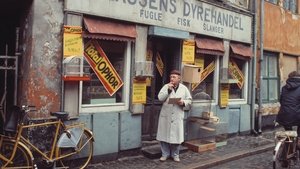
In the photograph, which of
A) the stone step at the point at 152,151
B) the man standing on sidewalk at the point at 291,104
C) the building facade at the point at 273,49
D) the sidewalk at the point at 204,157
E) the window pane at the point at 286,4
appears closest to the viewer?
the man standing on sidewalk at the point at 291,104

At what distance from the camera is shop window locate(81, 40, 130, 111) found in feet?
28.6

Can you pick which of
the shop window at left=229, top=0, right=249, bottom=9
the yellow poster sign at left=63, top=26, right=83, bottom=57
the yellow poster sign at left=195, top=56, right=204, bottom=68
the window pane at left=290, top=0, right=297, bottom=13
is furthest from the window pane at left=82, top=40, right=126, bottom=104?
the window pane at left=290, top=0, right=297, bottom=13

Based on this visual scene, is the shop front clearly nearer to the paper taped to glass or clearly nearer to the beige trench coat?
the beige trench coat

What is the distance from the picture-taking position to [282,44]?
15422 mm

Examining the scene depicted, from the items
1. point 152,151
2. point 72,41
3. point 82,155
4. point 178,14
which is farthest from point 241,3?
point 82,155

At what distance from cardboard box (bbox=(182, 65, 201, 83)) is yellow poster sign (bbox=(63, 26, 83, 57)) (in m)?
3.29

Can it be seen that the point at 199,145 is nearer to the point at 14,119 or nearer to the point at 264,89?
the point at 14,119

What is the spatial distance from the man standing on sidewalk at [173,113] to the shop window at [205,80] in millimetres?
2336

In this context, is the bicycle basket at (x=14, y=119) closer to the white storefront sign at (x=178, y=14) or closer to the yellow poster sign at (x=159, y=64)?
the white storefront sign at (x=178, y=14)

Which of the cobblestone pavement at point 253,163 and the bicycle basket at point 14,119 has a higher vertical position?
the bicycle basket at point 14,119

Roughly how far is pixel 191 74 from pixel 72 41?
3540 millimetres

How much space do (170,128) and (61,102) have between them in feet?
7.57

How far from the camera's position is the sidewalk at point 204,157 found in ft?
28.3

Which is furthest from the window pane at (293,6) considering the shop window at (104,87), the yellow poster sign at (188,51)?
the shop window at (104,87)
